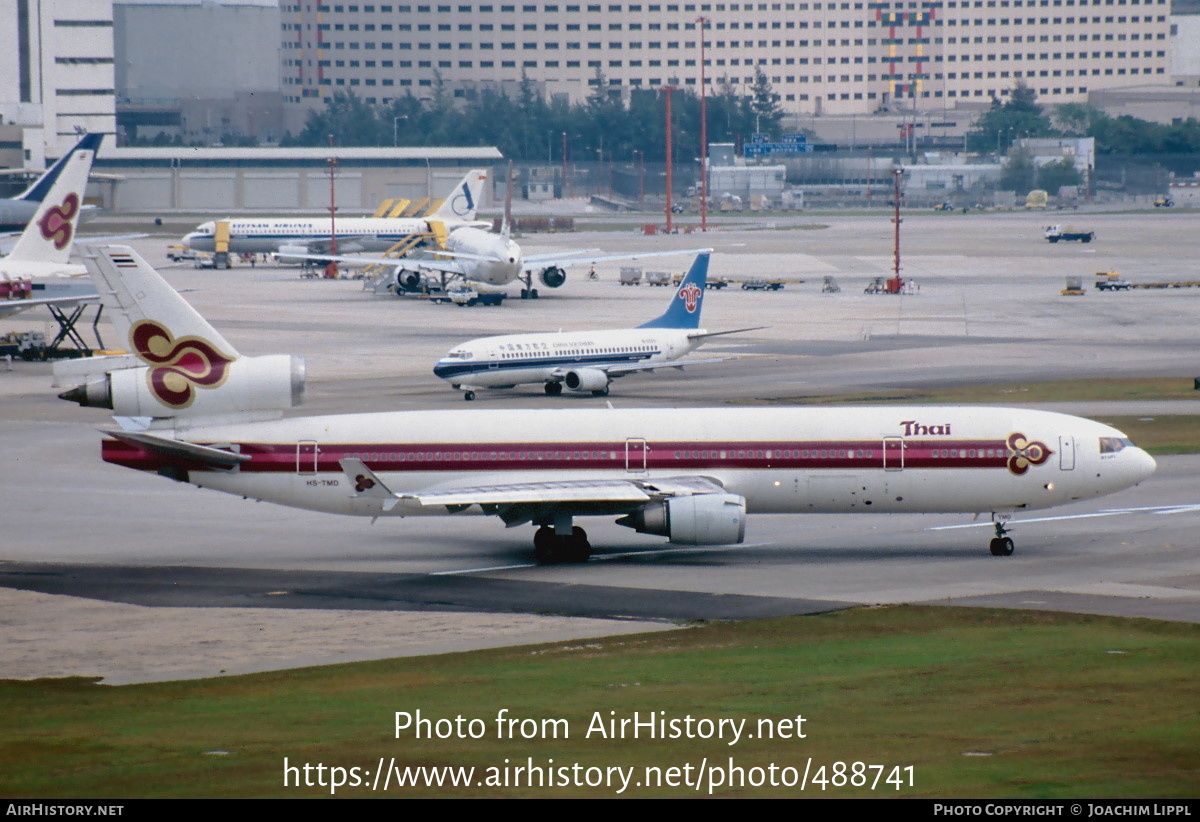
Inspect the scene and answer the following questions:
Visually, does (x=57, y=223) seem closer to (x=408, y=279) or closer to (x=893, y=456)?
(x=408, y=279)

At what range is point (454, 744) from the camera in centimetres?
2520

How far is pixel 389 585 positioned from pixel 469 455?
181 inches

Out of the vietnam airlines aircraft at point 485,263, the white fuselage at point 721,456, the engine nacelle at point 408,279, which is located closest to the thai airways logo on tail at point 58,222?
the vietnam airlines aircraft at point 485,263

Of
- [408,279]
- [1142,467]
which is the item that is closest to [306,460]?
[1142,467]

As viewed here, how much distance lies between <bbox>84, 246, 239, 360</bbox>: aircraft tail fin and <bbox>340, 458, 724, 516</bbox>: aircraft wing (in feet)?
22.1

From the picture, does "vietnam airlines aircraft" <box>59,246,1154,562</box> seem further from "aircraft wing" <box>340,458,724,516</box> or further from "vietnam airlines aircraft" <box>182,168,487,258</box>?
"vietnam airlines aircraft" <box>182,168,487,258</box>

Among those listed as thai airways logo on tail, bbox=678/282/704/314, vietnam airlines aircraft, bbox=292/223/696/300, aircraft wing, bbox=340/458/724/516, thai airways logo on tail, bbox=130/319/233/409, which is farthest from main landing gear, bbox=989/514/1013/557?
vietnam airlines aircraft, bbox=292/223/696/300

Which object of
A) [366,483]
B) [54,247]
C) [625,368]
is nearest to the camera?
[366,483]

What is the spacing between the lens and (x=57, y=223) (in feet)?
319

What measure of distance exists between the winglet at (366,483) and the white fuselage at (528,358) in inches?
1415

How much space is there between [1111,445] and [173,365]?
1077 inches

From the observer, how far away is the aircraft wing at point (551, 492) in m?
44.2

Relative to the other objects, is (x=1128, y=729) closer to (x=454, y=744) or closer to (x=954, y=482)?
(x=454, y=744)

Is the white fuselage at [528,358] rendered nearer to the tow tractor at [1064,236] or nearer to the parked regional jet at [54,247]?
the parked regional jet at [54,247]
